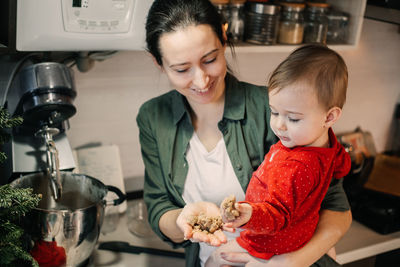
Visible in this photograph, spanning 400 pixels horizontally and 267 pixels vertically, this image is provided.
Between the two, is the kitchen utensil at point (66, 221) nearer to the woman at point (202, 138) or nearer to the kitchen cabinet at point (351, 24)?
the woman at point (202, 138)

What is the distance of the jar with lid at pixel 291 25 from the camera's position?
166 centimetres

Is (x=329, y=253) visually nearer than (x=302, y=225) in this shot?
No

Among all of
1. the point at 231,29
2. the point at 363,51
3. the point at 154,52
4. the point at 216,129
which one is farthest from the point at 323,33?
the point at 154,52

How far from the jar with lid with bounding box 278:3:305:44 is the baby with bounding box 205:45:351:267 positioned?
0.58 metres

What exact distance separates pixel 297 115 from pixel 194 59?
288 millimetres

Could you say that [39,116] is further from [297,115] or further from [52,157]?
[297,115]

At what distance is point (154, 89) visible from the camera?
1.82 m

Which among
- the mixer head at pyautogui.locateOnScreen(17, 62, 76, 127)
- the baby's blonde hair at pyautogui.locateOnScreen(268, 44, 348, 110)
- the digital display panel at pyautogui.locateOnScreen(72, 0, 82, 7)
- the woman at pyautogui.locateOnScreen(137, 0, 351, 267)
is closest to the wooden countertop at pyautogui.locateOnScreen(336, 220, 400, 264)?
the woman at pyautogui.locateOnScreen(137, 0, 351, 267)

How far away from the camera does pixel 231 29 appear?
1627 millimetres

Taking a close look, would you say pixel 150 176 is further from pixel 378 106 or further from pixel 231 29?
pixel 378 106

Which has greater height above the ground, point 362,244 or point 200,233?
point 200,233

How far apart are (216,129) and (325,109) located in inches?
16.2

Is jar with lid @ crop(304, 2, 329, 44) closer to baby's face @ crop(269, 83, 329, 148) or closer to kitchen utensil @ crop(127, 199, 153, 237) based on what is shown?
baby's face @ crop(269, 83, 329, 148)

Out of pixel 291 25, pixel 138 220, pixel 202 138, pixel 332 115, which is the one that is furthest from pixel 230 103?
pixel 138 220
